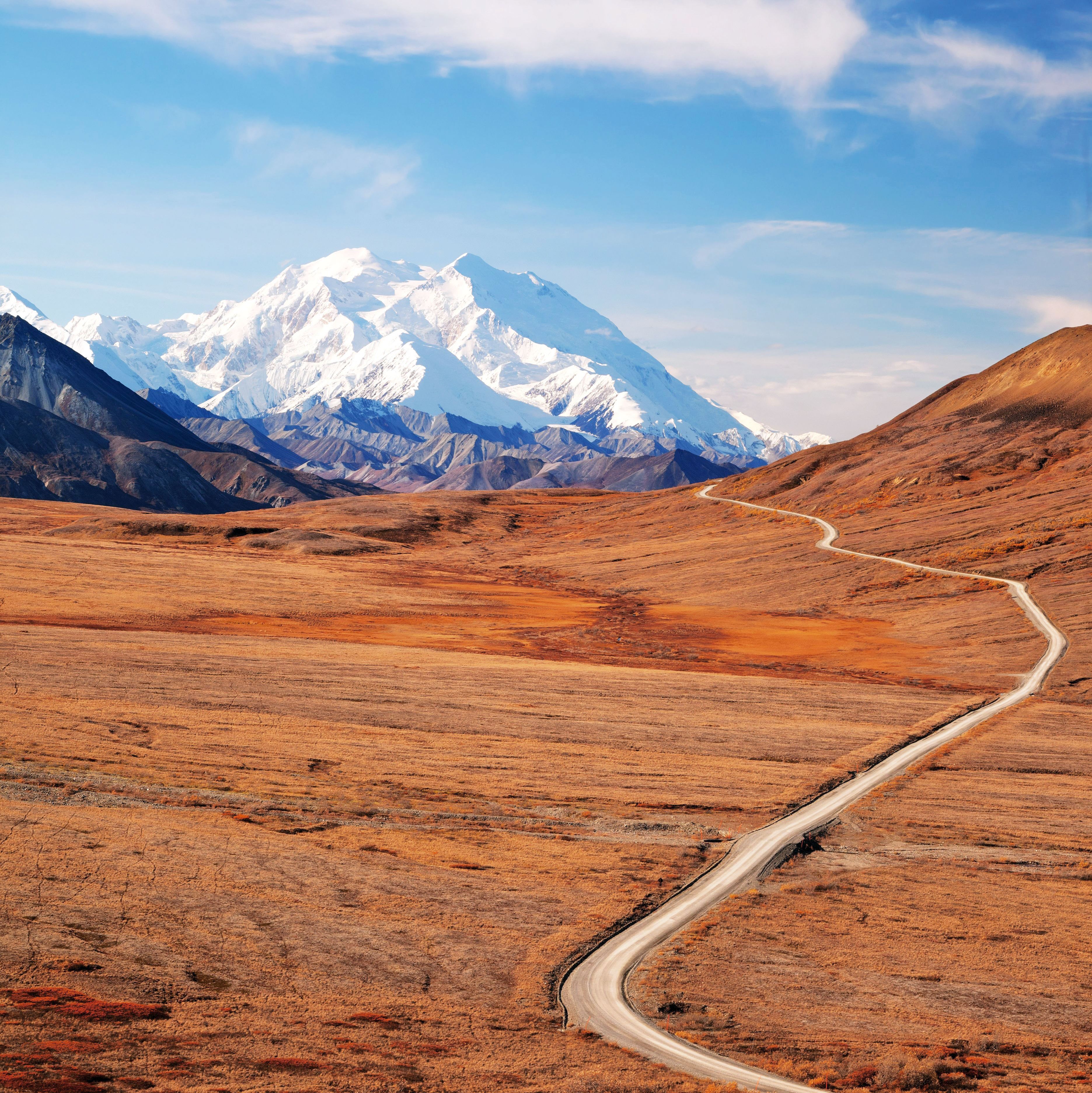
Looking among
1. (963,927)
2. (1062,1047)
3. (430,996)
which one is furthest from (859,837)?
(430,996)

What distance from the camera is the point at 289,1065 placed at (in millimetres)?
14289

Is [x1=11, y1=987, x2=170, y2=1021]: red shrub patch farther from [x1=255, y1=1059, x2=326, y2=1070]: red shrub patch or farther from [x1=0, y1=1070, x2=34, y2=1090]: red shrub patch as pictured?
[x1=255, y1=1059, x2=326, y2=1070]: red shrub patch

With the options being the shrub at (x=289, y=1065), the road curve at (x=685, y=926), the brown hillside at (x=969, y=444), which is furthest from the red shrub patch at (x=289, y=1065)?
the brown hillside at (x=969, y=444)

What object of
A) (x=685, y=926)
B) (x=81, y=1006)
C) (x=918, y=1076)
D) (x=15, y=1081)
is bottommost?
(x=685, y=926)

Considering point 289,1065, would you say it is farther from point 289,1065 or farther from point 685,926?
point 685,926

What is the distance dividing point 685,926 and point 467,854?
5908 mm

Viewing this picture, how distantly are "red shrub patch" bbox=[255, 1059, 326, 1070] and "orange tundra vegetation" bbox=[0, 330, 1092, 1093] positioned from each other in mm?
50

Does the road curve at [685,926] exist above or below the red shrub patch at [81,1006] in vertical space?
below

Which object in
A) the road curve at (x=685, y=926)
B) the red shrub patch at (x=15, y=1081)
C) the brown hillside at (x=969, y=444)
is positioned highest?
the brown hillside at (x=969, y=444)

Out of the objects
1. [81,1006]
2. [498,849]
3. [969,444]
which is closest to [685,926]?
[498,849]

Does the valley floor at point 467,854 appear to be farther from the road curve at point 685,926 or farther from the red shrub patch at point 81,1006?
the road curve at point 685,926

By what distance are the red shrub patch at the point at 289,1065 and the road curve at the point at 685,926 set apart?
486 cm

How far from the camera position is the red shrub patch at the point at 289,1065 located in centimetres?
1417

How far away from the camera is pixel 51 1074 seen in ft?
42.2
